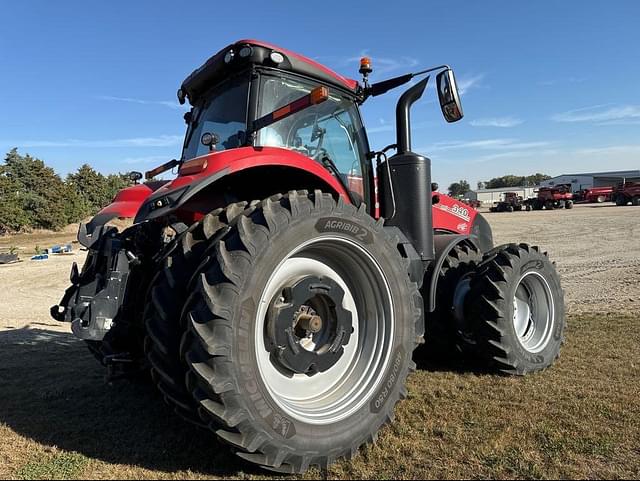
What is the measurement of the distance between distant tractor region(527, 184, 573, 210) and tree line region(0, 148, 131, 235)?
3454cm

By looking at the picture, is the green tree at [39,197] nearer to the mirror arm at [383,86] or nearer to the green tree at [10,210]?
the green tree at [10,210]

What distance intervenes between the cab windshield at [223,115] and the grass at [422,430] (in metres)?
2.10

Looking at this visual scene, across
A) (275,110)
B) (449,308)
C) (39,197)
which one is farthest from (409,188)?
(39,197)

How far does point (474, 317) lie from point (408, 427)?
62.0 inches

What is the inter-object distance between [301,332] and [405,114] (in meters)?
2.36

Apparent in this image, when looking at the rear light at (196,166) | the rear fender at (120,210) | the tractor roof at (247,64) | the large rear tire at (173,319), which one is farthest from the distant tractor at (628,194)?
→ the large rear tire at (173,319)

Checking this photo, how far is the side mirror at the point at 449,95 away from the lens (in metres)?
3.88

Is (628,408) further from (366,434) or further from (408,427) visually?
(366,434)

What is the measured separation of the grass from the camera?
278cm

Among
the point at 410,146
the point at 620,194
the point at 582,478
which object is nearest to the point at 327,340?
the point at 582,478

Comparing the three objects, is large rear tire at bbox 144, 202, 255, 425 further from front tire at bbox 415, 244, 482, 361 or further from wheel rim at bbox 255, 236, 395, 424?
→ front tire at bbox 415, 244, 482, 361

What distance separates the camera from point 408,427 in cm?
332

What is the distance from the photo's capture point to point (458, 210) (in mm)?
5895

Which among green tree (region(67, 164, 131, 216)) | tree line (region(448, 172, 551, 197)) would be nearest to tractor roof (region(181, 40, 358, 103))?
green tree (region(67, 164, 131, 216))
